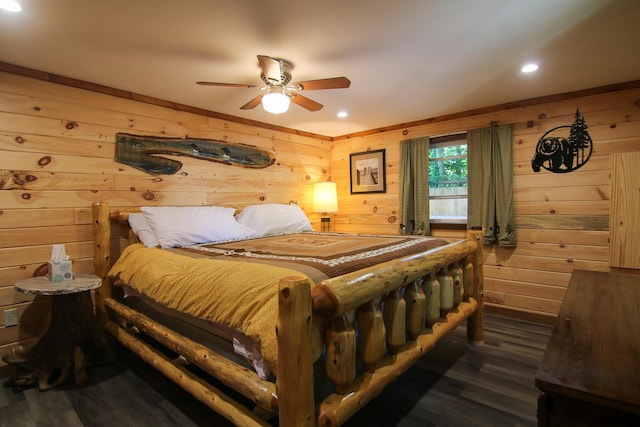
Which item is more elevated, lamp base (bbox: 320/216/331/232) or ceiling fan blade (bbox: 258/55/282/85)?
ceiling fan blade (bbox: 258/55/282/85)

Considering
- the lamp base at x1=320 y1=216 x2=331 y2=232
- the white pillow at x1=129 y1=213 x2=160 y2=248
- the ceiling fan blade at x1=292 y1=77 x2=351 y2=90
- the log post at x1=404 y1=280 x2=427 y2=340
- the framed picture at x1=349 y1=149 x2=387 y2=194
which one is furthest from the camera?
the lamp base at x1=320 y1=216 x2=331 y2=232

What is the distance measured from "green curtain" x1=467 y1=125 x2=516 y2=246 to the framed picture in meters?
1.11

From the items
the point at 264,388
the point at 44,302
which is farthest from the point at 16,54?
the point at 264,388

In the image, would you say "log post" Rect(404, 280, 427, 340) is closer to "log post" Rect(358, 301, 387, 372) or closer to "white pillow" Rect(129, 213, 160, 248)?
"log post" Rect(358, 301, 387, 372)

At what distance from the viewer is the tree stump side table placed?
80.0 inches

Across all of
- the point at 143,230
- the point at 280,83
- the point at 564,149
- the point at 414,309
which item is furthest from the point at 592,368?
the point at 564,149

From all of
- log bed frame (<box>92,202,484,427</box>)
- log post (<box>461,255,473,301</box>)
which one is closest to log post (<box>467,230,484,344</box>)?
log post (<box>461,255,473,301</box>)

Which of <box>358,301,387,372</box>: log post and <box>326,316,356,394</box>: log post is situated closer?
<box>326,316,356,394</box>: log post

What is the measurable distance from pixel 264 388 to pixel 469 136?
10.6ft

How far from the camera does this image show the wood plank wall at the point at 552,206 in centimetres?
278

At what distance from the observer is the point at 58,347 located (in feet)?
6.91

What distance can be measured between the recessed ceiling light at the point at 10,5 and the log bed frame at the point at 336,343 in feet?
5.96

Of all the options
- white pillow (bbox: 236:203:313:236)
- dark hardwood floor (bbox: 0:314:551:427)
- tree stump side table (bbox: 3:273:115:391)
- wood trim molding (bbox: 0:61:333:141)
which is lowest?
dark hardwood floor (bbox: 0:314:551:427)

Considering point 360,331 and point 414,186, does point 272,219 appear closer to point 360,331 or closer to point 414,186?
point 414,186
